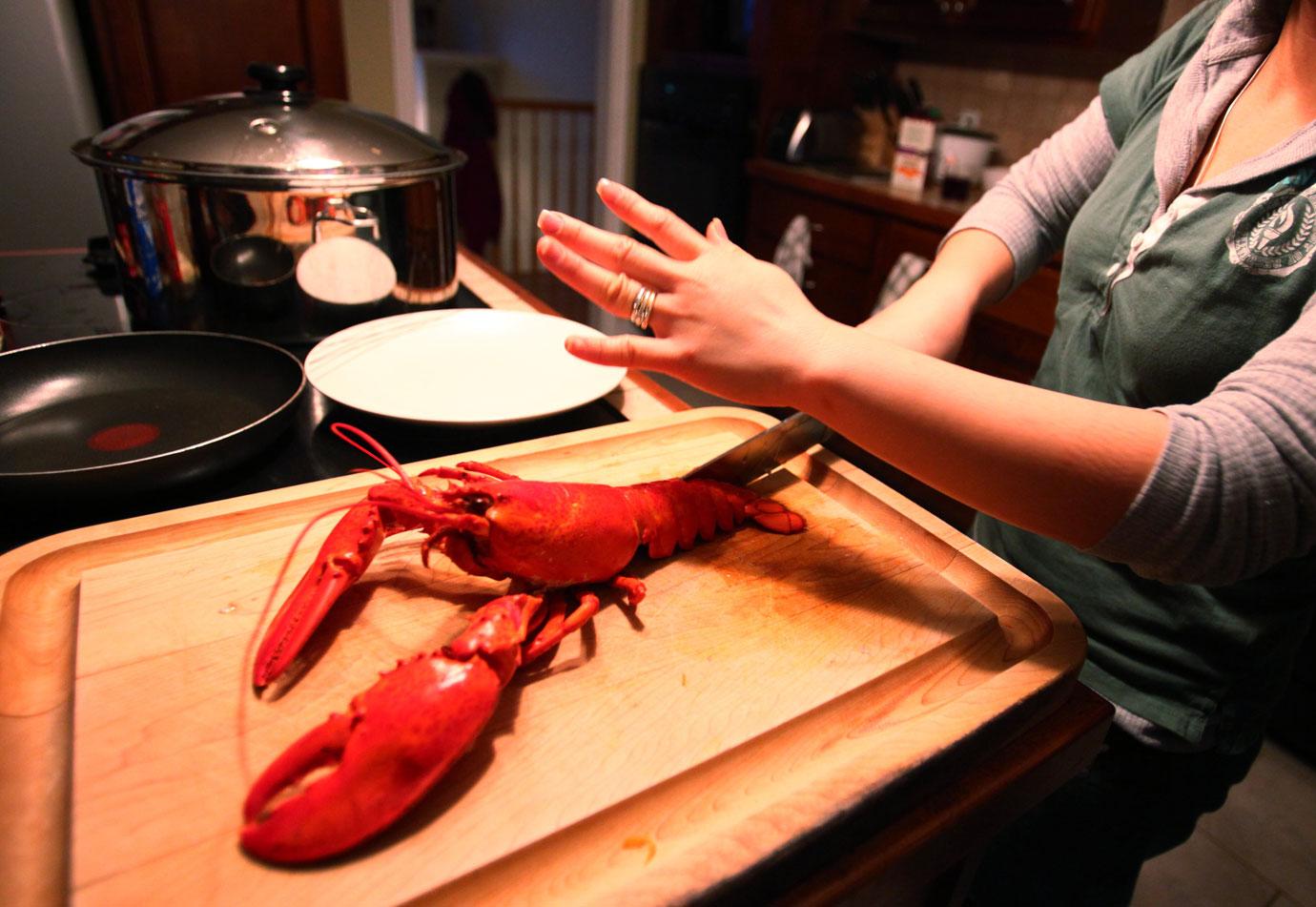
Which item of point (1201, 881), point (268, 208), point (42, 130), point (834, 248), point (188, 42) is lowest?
point (1201, 881)

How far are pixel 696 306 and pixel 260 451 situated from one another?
1.82 feet

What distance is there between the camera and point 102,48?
2.36m

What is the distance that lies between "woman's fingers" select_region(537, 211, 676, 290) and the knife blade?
280 mm

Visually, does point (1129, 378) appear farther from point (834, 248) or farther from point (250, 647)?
point (834, 248)

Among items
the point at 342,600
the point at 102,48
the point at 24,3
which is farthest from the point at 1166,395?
the point at 102,48

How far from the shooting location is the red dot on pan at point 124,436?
34.9 inches

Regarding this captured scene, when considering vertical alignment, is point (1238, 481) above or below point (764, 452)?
above

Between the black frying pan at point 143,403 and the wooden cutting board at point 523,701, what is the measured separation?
7cm

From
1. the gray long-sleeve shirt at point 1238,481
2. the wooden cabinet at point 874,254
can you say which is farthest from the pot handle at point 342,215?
the wooden cabinet at point 874,254

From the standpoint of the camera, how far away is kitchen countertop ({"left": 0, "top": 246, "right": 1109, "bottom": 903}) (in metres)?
0.56

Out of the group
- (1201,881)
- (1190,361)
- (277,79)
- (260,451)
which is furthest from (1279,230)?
(1201,881)

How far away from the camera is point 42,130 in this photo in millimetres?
2100

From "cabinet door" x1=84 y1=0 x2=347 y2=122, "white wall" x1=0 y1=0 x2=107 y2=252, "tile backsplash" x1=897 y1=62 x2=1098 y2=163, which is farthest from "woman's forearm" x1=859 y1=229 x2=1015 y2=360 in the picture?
"cabinet door" x1=84 y1=0 x2=347 y2=122

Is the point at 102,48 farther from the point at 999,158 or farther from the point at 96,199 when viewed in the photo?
the point at 999,158
